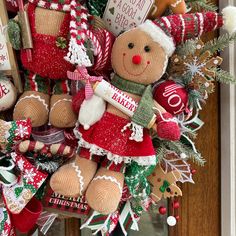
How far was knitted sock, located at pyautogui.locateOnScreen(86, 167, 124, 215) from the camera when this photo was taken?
74cm

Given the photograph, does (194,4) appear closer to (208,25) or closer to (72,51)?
(208,25)

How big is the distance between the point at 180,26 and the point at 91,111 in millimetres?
222

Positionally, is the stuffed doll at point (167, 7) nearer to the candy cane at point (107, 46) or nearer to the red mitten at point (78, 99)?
the candy cane at point (107, 46)

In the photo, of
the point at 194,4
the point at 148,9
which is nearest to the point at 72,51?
the point at 148,9

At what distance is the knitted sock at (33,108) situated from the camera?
787 millimetres

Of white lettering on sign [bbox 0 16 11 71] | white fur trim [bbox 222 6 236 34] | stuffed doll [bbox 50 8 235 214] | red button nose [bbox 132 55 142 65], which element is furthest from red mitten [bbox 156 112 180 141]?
white lettering on sign [bbox 0 16 11 71]

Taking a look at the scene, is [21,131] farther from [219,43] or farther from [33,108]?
[219,43]

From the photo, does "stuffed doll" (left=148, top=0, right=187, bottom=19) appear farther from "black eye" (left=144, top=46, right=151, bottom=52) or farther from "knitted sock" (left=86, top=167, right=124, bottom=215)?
"knitted sock" (left=86, top=167, right=124, bottom=215)

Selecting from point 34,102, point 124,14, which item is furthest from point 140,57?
point 34,102

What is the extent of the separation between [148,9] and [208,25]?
0.12m

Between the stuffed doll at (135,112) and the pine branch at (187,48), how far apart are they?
1 centimetres

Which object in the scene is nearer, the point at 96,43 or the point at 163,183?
the point at 96,43

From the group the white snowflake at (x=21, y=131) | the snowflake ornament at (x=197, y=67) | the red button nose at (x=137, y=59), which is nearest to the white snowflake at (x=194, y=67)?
the snowflake ornament at (x=197, y=67)

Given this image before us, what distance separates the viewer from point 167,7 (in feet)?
2.56
